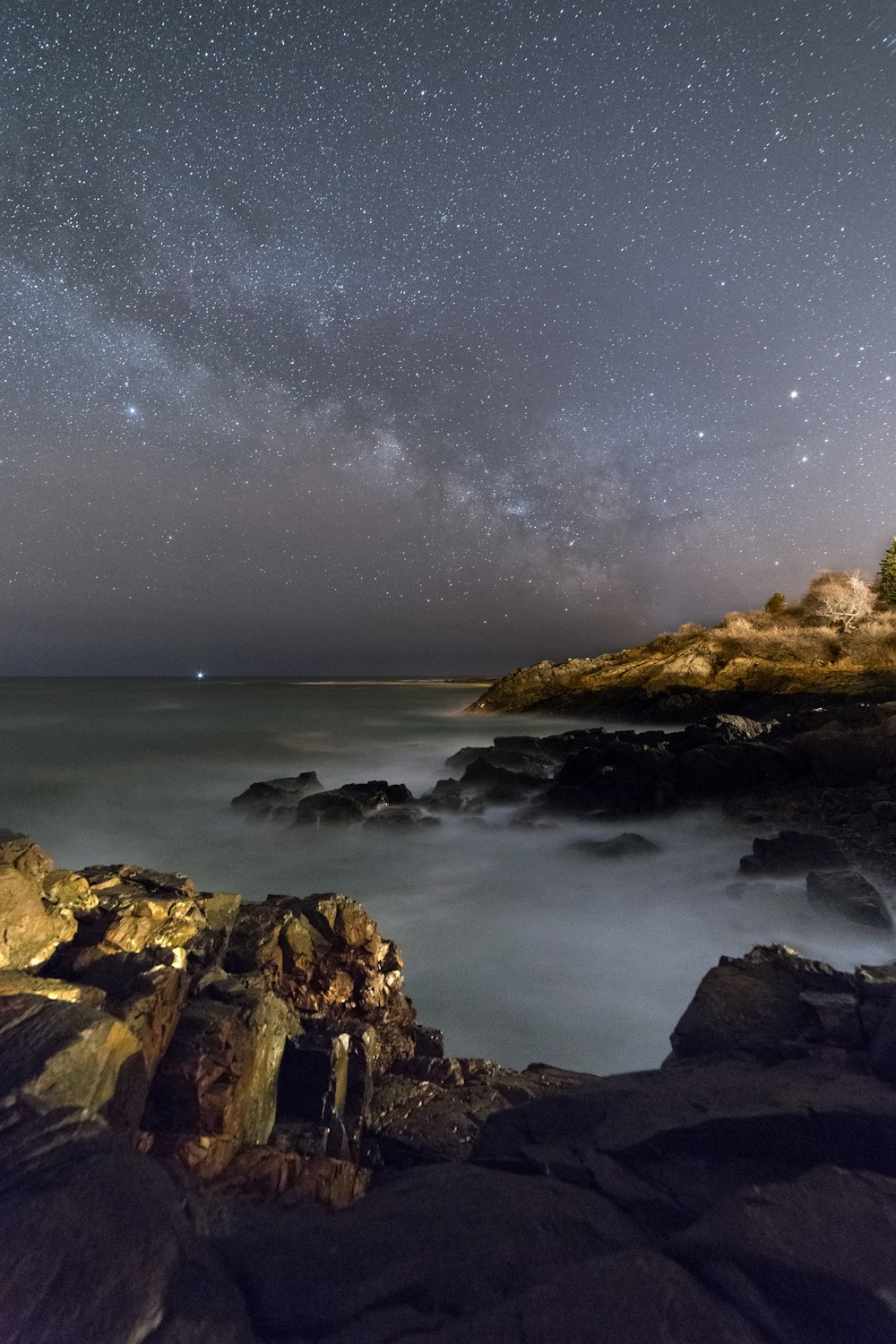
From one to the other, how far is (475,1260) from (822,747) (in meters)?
13.0

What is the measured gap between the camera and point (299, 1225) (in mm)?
2789

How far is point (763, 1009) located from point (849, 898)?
417 cm

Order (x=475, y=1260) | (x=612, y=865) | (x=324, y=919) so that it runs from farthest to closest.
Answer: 1. (x=612, y=865)
2. (x=324, y=919)
3. (x=475, y=1260)

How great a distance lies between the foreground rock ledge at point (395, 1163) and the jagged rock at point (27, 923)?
2cm

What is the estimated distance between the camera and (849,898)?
755 cm

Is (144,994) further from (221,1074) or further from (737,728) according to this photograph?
(737,728)

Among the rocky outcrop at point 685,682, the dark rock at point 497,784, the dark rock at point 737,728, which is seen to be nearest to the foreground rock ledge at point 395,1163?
the dark rock at point 497,784

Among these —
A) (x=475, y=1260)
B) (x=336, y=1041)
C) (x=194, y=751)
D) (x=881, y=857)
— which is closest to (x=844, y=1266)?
(x=475, y=1260)

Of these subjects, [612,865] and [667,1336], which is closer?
[667,1336]

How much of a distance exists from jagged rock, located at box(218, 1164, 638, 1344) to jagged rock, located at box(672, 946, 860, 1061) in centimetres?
207

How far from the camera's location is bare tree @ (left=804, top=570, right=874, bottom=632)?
43562 millimetres

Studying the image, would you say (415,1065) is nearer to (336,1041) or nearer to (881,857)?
(336,1041)

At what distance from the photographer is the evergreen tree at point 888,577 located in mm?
43562

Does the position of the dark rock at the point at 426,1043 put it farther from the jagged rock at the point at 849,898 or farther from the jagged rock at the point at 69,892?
the jagged rock at the point at 849,898
